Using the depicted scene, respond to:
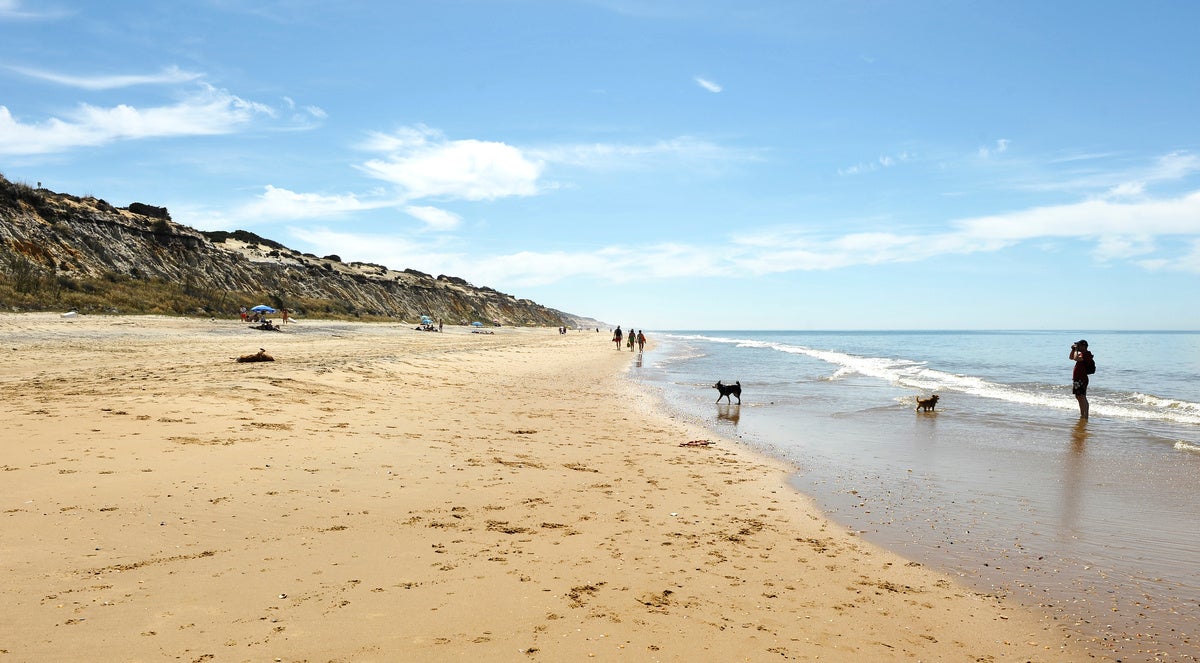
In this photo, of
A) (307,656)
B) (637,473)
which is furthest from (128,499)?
(637,473)

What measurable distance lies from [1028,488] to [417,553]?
8098mm

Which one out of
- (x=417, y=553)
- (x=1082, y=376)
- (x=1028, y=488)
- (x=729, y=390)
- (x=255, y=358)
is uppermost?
(x=1082, y=376)

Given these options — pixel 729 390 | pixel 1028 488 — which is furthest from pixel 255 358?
pixel 1028 488

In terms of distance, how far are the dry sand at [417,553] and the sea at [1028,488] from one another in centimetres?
54

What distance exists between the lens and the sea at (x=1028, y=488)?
16.1ft

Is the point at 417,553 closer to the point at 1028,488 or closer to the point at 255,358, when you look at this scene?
the point at 1028,488

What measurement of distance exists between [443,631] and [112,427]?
7584 mm

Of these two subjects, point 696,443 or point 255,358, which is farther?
point 255,358

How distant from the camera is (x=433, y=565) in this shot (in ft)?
16.5

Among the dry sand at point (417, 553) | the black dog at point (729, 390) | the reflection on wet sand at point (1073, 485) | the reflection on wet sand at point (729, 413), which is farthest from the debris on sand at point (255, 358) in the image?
the reflection on wet sand at point (1073, 485)

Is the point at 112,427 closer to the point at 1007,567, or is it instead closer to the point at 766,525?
the point at 766,525

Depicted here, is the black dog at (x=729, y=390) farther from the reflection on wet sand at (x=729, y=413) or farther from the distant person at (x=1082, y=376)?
the distant person at (x=1082, y=376)

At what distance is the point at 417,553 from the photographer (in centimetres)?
529

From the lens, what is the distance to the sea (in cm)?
491
